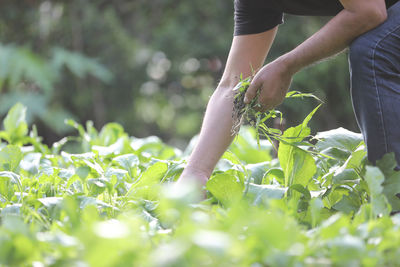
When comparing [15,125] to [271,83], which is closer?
[271,83]

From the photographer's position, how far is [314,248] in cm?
87

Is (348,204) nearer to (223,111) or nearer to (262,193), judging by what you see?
(262,193)

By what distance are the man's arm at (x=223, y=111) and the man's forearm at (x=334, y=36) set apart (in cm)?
23

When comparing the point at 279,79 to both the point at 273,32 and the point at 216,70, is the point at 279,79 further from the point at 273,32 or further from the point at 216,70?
the point at 216,70

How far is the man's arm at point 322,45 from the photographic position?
4.00ft

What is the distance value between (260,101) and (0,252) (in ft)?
2.58

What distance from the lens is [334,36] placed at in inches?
48.9

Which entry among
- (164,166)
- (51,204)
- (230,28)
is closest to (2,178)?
(51,204)

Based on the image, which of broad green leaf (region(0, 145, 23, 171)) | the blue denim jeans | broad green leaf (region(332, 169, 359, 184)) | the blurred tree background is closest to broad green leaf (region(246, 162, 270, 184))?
broad green leaf (region(332, 169, 359, 184))

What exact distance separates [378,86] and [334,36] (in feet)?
0.56

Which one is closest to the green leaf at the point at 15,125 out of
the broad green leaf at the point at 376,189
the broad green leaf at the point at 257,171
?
the broad green leaf at the point at 257,171

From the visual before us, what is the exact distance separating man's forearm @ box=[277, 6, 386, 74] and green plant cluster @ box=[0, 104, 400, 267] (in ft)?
0.66

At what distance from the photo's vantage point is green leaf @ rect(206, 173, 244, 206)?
1299 millimetres

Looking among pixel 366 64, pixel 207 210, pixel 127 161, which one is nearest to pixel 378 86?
pixel 366 64
